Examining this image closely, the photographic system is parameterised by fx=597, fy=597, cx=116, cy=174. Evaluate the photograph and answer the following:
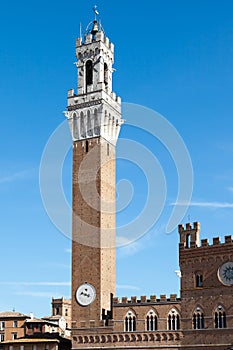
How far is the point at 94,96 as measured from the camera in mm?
64062

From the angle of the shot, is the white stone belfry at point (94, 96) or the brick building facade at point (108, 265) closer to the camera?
the brick building facade at point (108, 265)

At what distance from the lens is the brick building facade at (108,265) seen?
173 feet

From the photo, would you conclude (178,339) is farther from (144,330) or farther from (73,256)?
(73,256)

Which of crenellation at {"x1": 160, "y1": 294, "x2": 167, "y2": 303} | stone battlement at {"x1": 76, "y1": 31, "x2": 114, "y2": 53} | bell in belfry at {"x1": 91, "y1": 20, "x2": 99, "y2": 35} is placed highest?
bell in belfry at {"x1": 91, "y1": 20, "x2": 99, "y2": 35}

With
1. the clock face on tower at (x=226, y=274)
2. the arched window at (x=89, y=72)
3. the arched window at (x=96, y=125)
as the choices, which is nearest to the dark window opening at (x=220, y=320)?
the clock face on tower at (x=226, y=274)

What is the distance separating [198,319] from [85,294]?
39.0 ft

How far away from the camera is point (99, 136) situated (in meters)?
62.5

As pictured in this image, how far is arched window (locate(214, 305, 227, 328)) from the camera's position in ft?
169

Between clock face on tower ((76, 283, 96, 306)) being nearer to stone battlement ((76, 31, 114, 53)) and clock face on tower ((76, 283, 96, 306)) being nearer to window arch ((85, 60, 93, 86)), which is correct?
window arch ((85, 60, 93, 86))

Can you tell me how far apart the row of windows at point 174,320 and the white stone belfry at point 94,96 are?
19.2m

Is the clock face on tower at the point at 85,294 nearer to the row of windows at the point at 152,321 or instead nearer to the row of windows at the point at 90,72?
the row of windows at the point at 152,321

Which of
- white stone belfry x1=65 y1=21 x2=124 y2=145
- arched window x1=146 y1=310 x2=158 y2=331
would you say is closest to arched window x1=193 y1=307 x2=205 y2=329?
arched window x1=146 y1=310 x2=158 y2=331

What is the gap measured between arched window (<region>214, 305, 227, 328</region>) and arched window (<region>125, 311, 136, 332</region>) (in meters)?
8.09

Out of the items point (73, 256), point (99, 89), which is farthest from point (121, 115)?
point (73, 256)
